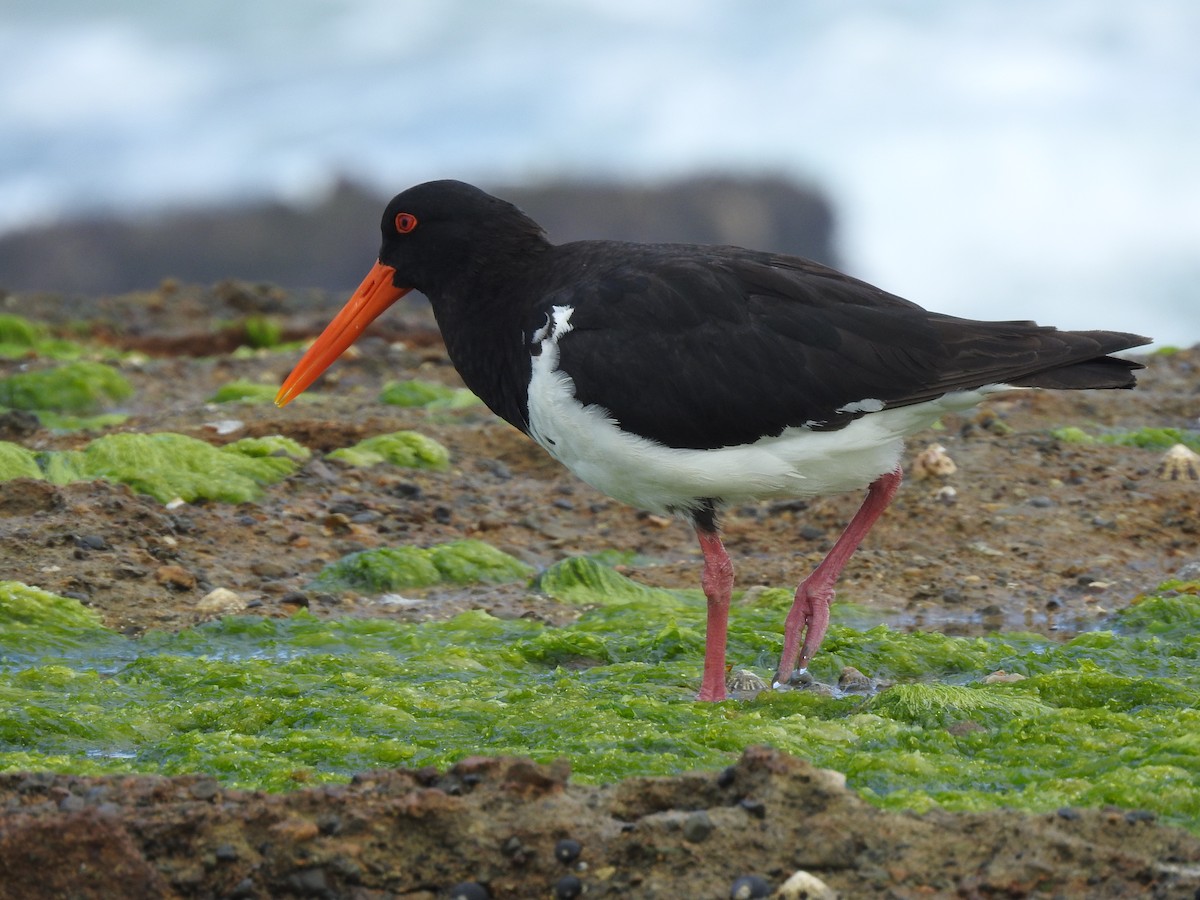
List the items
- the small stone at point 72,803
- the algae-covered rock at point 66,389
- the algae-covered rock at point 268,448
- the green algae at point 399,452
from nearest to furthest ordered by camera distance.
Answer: the small stone at point 72,803
the algae-covered rock at point 268,448
the green algae at point 399,452
the algae-covered rock at point 66,389

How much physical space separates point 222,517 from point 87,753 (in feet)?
12.3

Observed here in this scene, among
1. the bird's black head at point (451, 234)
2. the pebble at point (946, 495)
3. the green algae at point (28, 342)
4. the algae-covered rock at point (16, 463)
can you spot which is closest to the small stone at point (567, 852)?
the bird's black head at point (451, 234)

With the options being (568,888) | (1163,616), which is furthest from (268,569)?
(568,888)

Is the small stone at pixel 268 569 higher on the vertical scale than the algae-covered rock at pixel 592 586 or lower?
lower

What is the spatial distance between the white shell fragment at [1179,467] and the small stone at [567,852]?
711 centimetres

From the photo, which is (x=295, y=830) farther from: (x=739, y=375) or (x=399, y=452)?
(x=399, y=452)

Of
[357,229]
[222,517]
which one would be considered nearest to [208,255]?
[357,229]

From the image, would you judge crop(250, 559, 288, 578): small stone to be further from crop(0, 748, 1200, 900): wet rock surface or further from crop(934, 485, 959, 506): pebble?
crop(0, 748, 1200, 900): wet rock surface

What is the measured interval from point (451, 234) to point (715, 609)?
2.17 m

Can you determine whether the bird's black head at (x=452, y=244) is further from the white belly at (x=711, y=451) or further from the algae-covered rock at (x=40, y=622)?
the algae-covered rock at (x=40, y=622)

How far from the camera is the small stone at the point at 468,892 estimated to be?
3348 millimetres

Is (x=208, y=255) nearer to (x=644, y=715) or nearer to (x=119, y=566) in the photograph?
(x=119, y=566)

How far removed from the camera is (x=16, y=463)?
9094mm

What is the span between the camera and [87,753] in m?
4.92
